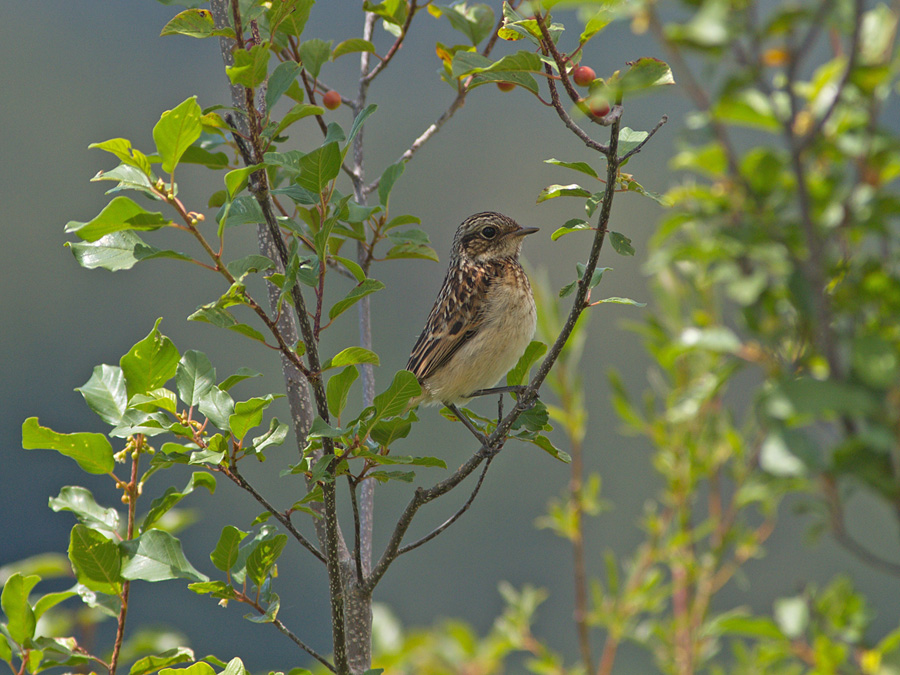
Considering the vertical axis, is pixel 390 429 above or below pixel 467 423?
above

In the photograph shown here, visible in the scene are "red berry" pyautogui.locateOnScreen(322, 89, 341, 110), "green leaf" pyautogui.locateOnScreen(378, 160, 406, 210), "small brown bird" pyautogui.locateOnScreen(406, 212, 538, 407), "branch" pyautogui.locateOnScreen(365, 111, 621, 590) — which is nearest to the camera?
"branch" pyautogui.locateOnScreen(365, 111, 621, 590)

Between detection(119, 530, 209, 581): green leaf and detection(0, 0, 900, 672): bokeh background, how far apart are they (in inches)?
573

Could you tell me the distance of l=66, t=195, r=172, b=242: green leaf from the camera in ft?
5.41

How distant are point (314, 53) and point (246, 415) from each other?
3.61ft

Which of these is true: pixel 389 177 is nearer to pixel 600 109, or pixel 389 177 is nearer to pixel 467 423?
pixel 600 109

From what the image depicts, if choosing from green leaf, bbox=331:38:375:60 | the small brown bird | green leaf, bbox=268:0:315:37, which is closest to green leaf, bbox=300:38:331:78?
green leaf, bbox=268:0:315:37

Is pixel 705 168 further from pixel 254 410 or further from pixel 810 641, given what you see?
pixel 810 641

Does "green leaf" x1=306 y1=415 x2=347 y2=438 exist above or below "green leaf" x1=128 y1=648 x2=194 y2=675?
above

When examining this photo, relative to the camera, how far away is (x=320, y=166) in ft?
5.80

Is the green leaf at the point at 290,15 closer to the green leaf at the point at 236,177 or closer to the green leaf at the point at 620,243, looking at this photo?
the green leaf at the point at 236,177

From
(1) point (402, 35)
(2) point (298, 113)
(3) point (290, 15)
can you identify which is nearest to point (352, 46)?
(1) point (402, 35)

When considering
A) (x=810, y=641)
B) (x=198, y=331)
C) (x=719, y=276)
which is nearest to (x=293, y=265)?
(x=719, y=276)

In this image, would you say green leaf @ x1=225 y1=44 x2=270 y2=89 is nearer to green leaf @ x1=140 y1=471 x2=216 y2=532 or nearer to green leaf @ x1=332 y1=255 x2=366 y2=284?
green leaf @ x1=332 y1=255 x2=366 y2=284

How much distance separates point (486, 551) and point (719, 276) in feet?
85.9
